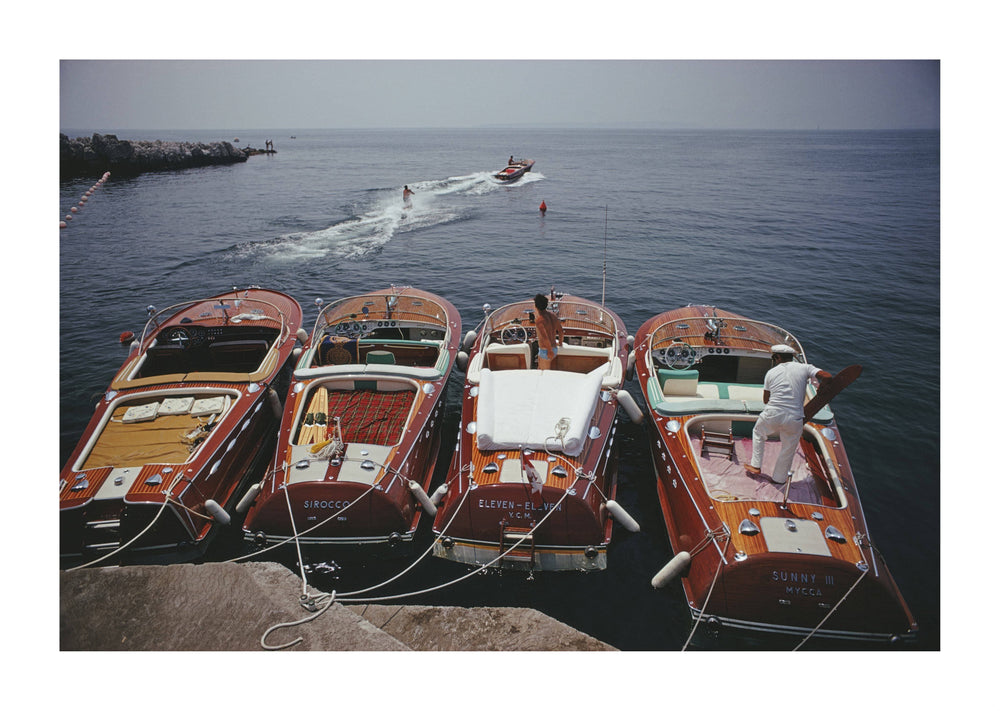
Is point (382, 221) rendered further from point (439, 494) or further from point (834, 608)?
point (834, 608)

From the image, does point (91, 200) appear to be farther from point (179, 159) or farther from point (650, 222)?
point (650, 222)

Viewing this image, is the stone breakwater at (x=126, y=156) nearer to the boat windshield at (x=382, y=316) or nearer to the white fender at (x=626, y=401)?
the boat windshield at (x=382, y=316)

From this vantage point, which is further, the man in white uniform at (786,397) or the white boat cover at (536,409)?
the white boat cover at (536,409)

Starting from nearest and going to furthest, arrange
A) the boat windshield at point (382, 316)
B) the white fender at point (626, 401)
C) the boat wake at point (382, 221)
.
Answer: the white fender at point (626, 401)
the boat windshield at point (382, 316)
the boat wake at point (382, 221)

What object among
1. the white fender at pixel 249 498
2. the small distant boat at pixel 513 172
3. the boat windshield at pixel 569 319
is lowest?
the white fender at pixel 249 498

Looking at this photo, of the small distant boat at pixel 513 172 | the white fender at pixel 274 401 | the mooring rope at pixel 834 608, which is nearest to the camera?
the mooring rope at pixel 834 608

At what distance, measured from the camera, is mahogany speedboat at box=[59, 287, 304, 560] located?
6.52 m

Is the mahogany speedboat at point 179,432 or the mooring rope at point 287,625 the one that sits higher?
the mahogany speedboat at point 179,432

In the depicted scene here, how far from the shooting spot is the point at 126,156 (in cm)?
4700

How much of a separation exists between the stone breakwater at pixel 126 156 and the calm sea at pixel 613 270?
1.94m

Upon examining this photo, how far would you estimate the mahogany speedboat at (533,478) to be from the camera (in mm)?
6312

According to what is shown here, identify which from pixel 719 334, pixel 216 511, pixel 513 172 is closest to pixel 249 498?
pixel 216 511

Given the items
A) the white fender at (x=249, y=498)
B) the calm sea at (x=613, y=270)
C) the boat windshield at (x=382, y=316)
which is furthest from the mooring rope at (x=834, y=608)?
the boat windshield at (x=382, y=316)

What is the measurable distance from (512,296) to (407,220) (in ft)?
45.8
